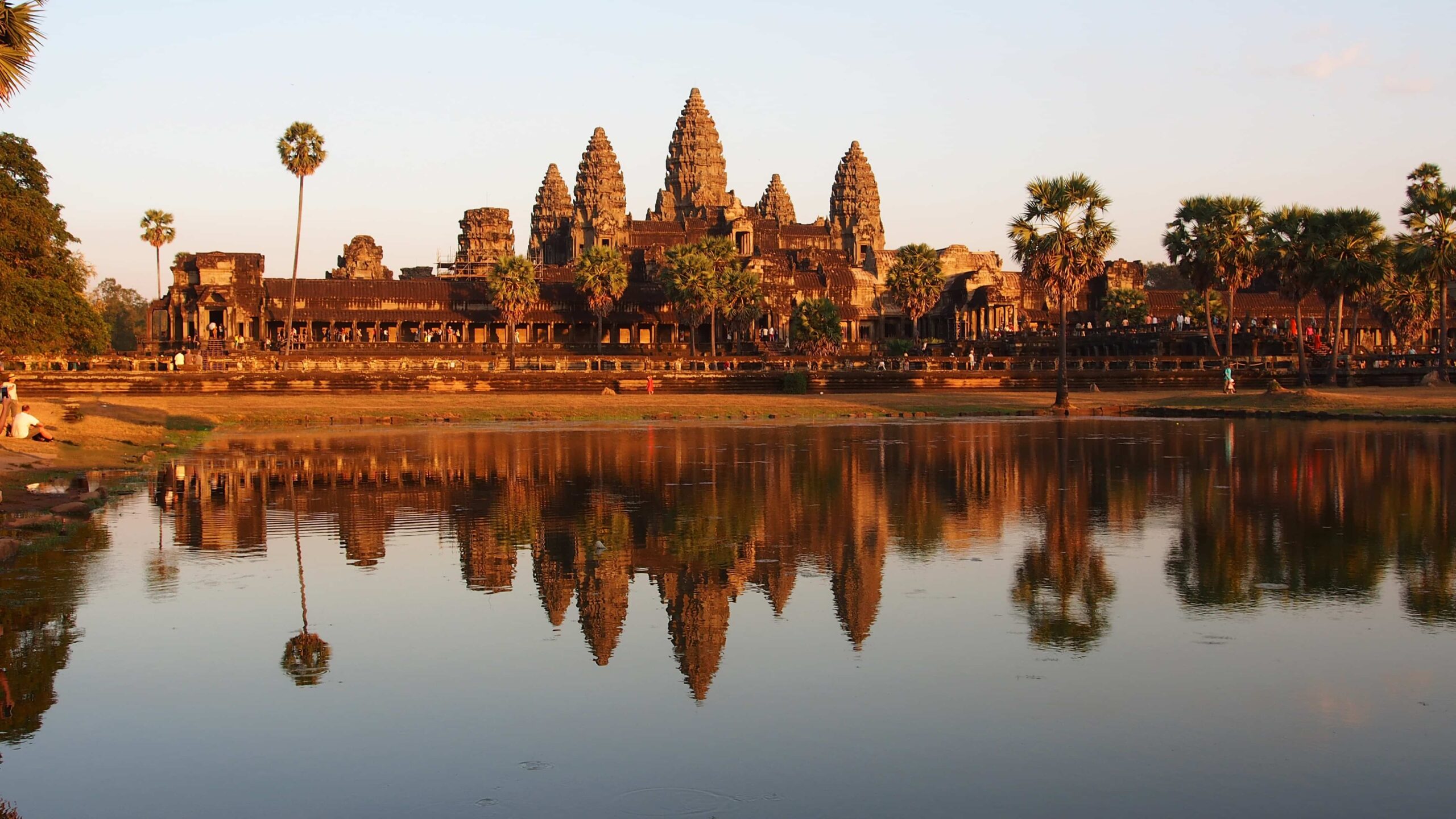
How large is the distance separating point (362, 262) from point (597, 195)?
2401cm

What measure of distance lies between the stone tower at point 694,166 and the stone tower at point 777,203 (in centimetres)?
636

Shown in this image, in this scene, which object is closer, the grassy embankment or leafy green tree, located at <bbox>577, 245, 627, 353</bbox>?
the grassy embankment

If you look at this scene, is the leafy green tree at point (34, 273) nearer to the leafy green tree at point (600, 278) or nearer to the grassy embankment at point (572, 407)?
the grassy embankment at point (572, 407)

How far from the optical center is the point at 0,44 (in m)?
16.0

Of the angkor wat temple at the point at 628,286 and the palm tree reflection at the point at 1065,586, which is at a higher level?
the angkor wat temple at the point at 628,286

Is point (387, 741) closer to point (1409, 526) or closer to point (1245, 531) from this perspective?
point (1245, 531)

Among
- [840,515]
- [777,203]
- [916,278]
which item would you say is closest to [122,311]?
[777,203]

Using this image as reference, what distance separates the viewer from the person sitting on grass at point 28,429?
26625 millimetres

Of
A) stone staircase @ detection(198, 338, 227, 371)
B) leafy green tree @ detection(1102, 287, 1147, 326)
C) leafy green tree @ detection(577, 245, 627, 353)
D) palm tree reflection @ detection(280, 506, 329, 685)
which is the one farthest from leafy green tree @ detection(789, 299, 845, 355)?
palm tree reflection @ detection(280, 506, 329, 685)

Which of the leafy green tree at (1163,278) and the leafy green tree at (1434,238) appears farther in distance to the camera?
the leafy green tree at (1163,278)

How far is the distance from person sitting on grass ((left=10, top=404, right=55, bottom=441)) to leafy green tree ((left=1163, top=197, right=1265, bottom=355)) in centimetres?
5649

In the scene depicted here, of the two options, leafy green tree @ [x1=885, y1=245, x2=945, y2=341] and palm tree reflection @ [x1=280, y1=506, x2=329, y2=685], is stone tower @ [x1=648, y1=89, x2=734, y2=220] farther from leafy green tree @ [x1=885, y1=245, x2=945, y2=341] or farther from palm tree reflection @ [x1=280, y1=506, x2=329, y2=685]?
palm tree reflection @ [x1=280, y1=506, x2=329, y2=685]

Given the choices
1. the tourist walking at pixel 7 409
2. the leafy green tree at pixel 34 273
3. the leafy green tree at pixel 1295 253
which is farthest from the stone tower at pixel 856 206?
the tourist walking at pixel 7 409

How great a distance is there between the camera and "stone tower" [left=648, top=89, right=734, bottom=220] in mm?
134625
